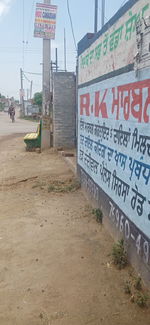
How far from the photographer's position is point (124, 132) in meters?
3.44

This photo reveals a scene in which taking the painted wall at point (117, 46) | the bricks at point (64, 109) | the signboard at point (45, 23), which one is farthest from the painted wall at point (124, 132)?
the signboard at point (45, 23)

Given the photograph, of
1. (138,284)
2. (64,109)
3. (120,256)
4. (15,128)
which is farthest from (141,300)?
(15,128)

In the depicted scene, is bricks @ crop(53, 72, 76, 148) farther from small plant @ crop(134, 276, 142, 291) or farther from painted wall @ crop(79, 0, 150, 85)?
small plant @ crop(134, 276, 142, 291)

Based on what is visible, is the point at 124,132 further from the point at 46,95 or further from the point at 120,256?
the point at 46,95

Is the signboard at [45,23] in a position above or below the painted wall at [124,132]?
above

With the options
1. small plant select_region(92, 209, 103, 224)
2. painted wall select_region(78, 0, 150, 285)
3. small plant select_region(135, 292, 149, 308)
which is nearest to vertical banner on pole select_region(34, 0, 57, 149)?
painted wall select_region(78, 0, 150, 285)

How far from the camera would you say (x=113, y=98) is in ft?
12.6

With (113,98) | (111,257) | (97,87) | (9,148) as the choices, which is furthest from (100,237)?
(9,148)

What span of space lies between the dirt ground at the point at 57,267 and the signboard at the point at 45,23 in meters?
7.06

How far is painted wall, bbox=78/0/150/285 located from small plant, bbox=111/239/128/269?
113 millimetres

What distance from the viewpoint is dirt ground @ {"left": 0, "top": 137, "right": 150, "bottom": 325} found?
268 centimetres

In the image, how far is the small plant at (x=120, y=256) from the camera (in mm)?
3343

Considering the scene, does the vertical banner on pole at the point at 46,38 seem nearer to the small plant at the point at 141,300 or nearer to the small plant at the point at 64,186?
the small plant at the point at 64,186

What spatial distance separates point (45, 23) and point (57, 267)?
9829 millimetres
